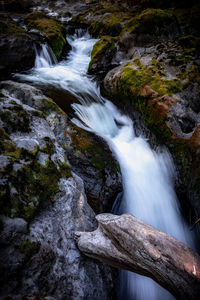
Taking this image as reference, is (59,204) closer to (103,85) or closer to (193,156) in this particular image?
(193,156)

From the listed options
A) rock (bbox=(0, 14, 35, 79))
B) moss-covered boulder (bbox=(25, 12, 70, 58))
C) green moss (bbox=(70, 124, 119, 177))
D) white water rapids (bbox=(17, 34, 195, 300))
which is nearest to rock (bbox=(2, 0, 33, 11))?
moss-covered boulder (bbox=(25, 12, 70, 58))

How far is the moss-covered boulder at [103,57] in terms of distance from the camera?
25.8 ft

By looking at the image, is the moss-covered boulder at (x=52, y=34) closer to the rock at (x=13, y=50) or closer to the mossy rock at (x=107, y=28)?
the rock at (x=13, y=50)

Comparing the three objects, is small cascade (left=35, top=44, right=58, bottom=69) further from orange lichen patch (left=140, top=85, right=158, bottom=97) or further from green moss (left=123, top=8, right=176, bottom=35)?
orange lichen patch (left=140, top=85, right=158, bottom=97)

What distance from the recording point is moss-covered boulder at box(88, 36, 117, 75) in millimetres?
7859

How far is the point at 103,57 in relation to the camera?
7.89 m

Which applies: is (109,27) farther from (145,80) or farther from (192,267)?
(192,267)

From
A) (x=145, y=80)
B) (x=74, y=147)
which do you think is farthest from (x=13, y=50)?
(x=74, y=147)

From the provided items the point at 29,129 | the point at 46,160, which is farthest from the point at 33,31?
the point at 46,160

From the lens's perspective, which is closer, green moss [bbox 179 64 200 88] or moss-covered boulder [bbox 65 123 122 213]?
moss-covered boulder [bbox 65 123 122 213]

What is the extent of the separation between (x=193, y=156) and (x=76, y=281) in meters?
3.52

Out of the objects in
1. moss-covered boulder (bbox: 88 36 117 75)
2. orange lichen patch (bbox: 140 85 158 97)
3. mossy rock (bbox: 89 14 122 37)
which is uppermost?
mossy rock (bbox: 89 14 122 37)

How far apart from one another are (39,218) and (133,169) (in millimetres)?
3291

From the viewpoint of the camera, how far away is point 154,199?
4375 millimetres
